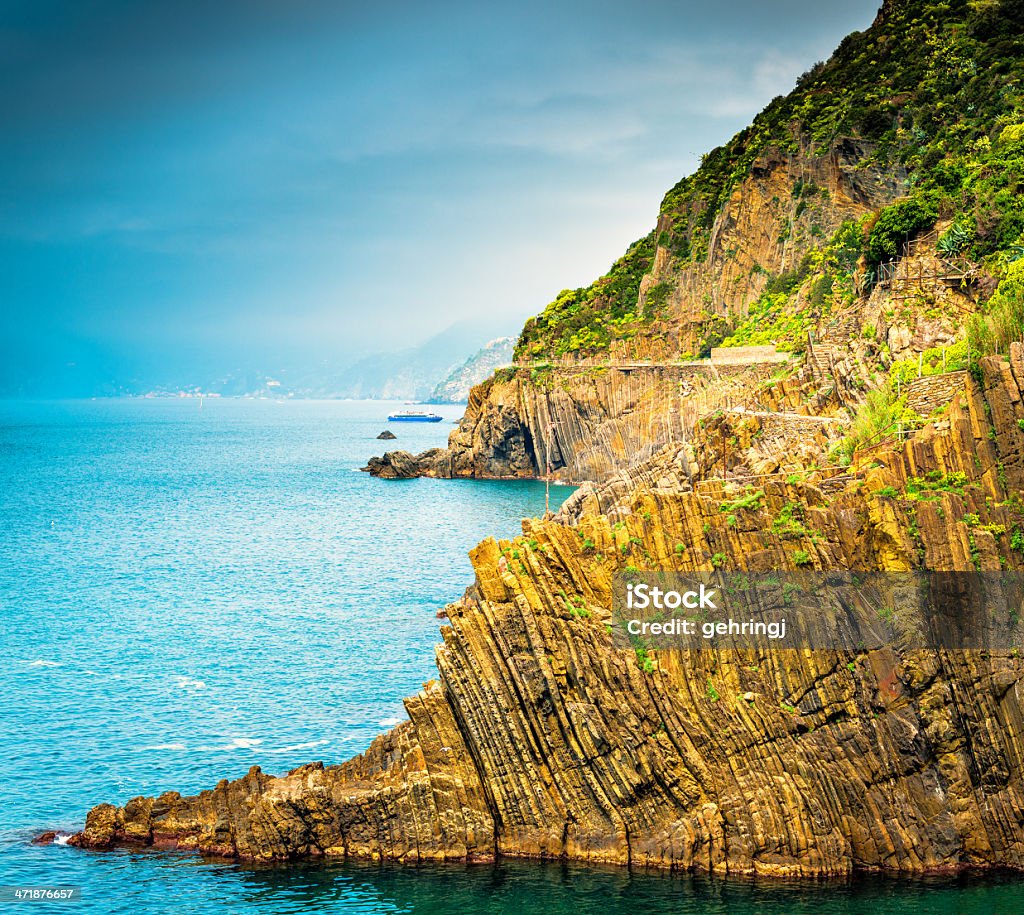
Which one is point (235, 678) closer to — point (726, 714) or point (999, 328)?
point (726, 714)

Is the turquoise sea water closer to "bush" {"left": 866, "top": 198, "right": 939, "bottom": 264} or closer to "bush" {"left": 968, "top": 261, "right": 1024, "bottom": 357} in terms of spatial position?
"bush" {"left": 968, "top": 261, "right": 1024, "bottom": 357}

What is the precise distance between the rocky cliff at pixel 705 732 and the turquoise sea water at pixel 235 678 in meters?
1.30

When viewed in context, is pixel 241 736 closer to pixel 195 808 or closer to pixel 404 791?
pixel 195 808

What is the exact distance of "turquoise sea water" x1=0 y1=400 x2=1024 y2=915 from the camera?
31.9m

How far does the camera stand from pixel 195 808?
3662cm

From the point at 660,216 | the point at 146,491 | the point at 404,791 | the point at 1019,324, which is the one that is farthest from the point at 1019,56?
the point at 146,491

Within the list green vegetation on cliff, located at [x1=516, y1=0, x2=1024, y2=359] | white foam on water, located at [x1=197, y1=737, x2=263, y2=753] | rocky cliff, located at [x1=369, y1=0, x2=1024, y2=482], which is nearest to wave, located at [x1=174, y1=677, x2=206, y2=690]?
white foam on water, located at [x1=197, y1=737, x2=263, y2=753]

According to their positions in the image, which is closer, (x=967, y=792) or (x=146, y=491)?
(x=967, y=792)

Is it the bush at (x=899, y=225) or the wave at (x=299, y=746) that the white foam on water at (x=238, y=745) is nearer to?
the wave at (x=299, y=746)

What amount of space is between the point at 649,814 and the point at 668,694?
389 cm

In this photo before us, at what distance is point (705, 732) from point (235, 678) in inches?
1112

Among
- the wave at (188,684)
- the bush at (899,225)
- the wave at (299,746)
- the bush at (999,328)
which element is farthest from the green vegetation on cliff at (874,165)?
the wave at (188,684)

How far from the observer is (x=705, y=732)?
34875 mm

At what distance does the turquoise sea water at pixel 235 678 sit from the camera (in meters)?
31.9
